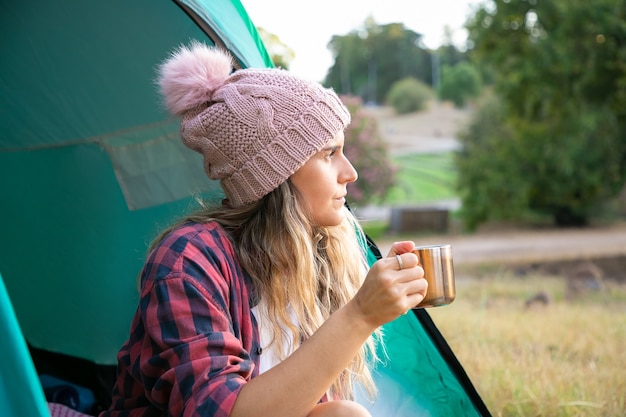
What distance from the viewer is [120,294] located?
10.5 feet

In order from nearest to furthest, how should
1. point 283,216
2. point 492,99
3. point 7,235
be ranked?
point 283,216 → point 7,235 → point 492,99

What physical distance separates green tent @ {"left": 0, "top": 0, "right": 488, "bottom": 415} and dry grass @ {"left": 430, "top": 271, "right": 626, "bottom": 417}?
1.45 meters

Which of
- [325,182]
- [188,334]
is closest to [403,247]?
[325,182]

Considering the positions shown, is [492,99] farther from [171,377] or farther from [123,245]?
[171,377]

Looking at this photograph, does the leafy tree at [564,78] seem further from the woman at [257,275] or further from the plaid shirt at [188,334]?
the plaid shirt at [188,334]

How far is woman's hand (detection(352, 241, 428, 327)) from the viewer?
1.50m

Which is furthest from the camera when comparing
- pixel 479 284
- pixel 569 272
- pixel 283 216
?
pixel 569 272

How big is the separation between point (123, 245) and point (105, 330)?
0.39 metres

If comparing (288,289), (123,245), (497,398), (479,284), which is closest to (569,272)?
(479,284)

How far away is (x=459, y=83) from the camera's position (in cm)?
3328

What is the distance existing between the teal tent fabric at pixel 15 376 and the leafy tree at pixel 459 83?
31.5 metres

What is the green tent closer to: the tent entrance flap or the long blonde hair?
the tent entrance flap

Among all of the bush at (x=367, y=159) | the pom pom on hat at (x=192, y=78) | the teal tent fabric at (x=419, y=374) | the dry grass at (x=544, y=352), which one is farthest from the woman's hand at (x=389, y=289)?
the bush at (x=367, y=159)

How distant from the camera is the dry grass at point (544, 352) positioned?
2.87 meters
